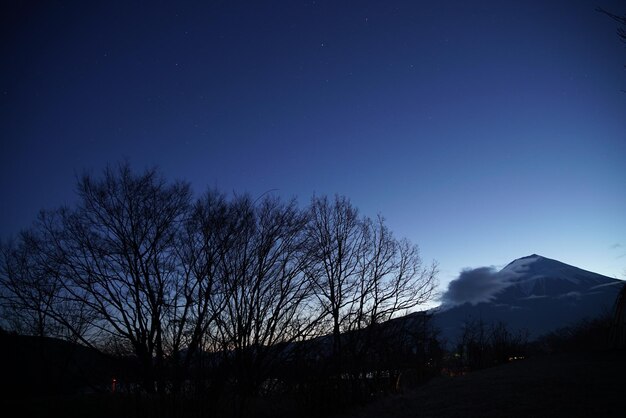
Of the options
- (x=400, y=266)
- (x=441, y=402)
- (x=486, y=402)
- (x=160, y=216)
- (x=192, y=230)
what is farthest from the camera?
(x=400, y=266)

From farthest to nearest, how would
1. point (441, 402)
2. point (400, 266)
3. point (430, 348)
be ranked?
1. point (430, 348)
2. point (400, 266)
3. point (441, 402)

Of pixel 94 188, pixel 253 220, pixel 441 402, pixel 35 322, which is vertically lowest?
pixel 441 402

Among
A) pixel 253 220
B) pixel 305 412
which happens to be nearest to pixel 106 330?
pixel 253 220

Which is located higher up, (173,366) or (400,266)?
(400,266)

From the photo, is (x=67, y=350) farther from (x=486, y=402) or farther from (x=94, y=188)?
(x=486, y=402)

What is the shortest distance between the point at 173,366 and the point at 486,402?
27.4 ft

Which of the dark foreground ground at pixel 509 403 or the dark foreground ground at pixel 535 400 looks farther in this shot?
the dark foreground ground at pixel 509 403

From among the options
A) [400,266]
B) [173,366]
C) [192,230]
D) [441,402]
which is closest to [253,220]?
[192,230]

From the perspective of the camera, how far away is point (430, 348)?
24047 mm

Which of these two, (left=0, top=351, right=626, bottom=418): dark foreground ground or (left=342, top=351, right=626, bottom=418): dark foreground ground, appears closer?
(left=342, top=351, right=626, bottom=418): dark foreground ground

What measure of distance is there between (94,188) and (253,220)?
31.2 feet

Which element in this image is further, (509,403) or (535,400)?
(509,403)

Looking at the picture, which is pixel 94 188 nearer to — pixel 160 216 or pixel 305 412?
pixel 160 216

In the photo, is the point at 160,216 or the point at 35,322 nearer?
the point at 35,322
